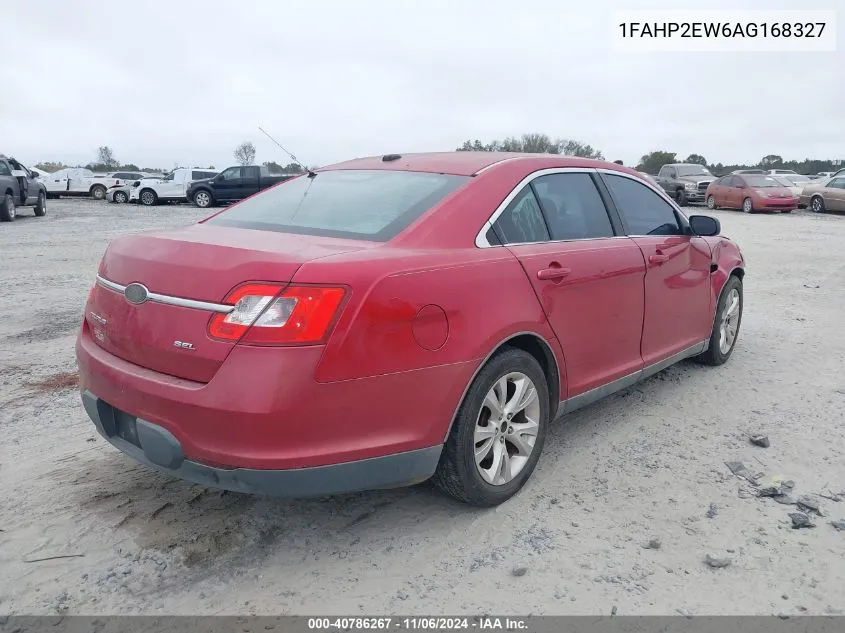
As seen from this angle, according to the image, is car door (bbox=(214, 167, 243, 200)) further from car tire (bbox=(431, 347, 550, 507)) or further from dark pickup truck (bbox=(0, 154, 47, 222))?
car tire (bbox=(431, 347, 550, 507))

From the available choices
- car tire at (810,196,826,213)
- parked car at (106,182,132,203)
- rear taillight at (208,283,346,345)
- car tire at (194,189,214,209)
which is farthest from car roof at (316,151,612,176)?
parked car at (106,182,132,203)

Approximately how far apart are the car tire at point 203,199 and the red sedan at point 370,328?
2452 centimetres

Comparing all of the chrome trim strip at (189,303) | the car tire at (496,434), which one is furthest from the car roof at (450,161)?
the chrome trim strip at (189,303)

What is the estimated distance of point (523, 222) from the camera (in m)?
3.34

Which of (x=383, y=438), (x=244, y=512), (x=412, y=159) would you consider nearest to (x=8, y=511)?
(x=244, y=512)

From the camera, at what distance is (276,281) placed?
8.01 ft

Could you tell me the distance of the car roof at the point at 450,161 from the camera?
3.44 meters

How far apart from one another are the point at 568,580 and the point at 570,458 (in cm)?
113

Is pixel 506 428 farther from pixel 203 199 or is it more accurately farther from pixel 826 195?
pixel 203 199

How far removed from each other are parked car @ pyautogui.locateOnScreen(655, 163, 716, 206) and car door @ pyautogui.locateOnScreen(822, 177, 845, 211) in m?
4.18

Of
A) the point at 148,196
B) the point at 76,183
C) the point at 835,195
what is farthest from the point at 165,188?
the point at 835,195

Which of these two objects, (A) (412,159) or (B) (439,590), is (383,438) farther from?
(A) (412,159)

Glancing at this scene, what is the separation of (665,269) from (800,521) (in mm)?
1742

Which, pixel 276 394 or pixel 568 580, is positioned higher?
pixel 276 394
